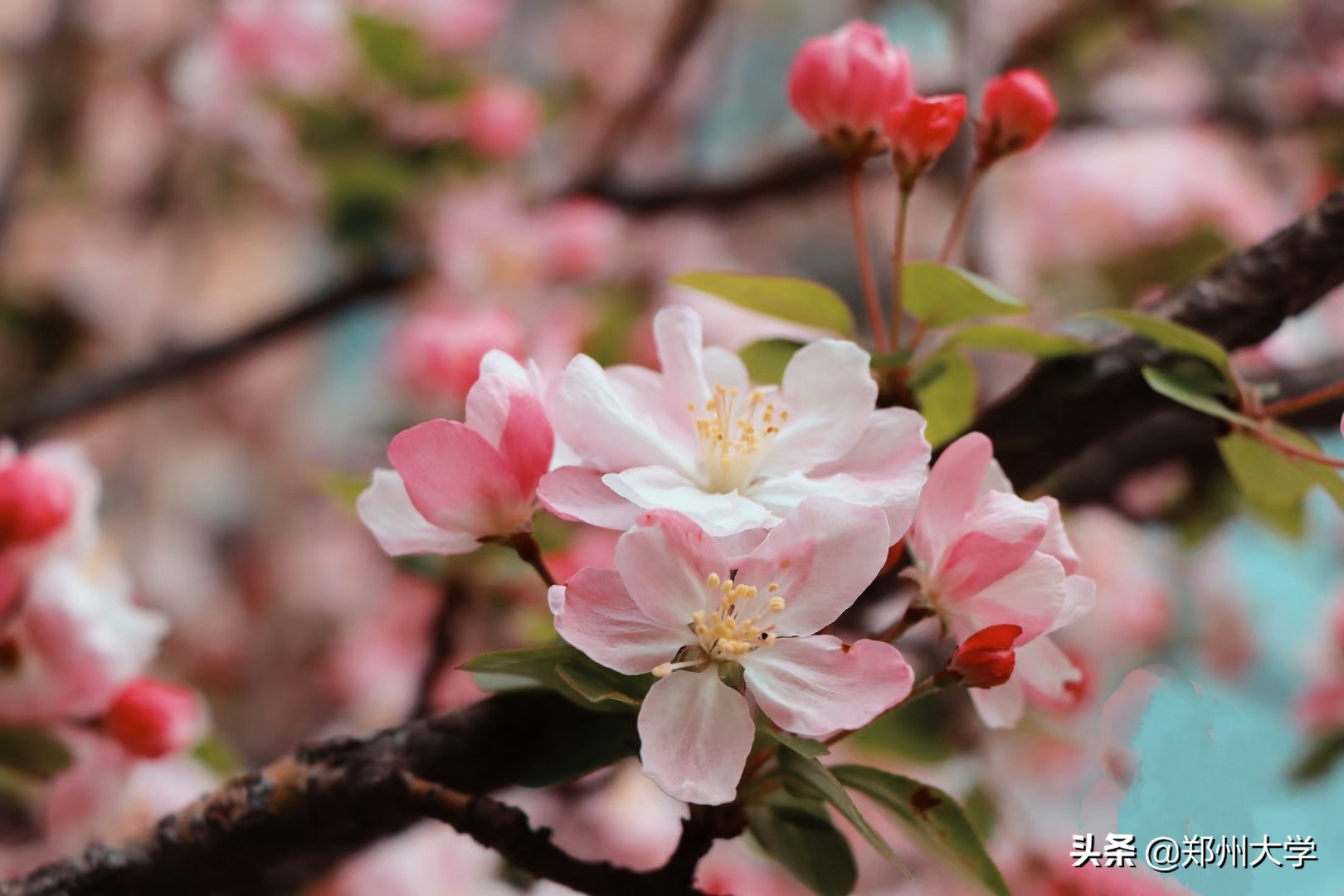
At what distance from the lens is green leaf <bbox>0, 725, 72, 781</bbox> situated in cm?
58

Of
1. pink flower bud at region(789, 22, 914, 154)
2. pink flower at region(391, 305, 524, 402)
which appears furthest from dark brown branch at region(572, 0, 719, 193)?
pink flower bud at region(789, 22, 914, 154)

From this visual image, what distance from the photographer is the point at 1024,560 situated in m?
0.33

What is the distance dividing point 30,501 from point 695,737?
0.39 meters

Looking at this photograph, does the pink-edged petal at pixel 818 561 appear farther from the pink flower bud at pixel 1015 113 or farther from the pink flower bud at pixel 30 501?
the pink flower bud at pixel 30 501

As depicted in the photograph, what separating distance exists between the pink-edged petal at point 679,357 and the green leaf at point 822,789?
4.6 inches

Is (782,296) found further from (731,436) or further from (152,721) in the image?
(152,721)

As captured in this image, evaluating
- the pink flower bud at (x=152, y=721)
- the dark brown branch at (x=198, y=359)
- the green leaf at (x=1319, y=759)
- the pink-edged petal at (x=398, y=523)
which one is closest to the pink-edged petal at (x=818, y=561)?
the pink-edged petal at (x=398, y=523)

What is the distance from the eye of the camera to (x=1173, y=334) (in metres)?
0.41

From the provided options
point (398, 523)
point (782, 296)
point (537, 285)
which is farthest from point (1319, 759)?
point (537, 285)

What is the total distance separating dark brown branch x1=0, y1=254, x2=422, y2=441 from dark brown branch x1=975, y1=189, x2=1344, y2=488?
958 millimetres

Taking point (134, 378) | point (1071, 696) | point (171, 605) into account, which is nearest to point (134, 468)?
point (171, 605)

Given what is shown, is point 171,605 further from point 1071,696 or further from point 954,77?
point 1071,696

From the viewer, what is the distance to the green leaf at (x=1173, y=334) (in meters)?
0.40

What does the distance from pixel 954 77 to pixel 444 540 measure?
32.9 inches
